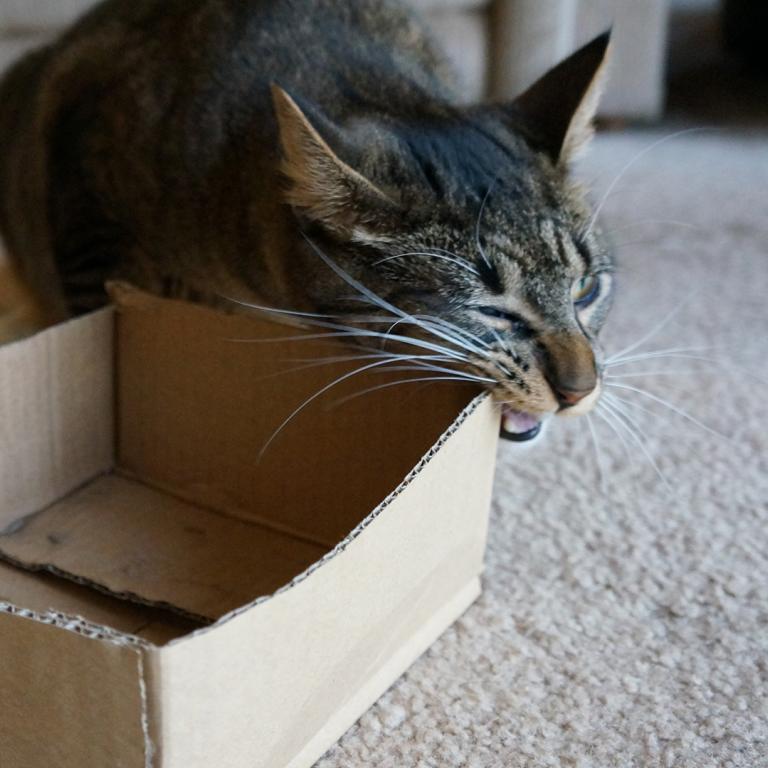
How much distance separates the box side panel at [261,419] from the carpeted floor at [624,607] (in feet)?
0.63

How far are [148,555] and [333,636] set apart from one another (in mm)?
381

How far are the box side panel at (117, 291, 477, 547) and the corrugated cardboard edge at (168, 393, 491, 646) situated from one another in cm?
14

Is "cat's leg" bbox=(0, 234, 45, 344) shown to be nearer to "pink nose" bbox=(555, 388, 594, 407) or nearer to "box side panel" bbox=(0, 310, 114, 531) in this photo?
"box side panel" bbox=(0, 310, 114, 531)

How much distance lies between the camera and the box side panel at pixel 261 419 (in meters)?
1.05

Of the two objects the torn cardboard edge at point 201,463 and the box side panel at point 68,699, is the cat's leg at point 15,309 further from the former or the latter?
the box side panel at point 68,699

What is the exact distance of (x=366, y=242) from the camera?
962mm

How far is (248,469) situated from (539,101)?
0.53 m

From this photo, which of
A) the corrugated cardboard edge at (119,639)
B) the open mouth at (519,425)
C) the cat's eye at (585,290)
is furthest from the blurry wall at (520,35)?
the corrugated cardboard edge at (119,639)

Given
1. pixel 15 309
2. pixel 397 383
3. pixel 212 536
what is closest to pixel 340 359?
pixel 397 383

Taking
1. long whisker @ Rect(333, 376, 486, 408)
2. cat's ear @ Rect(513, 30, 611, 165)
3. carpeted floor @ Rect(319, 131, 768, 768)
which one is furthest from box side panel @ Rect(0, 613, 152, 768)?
cat's ear @ Rect(513, 30, 611, 165)

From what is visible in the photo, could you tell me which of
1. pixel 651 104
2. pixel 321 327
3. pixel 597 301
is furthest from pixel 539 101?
pixel 651 104

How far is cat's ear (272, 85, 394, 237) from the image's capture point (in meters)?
0.89

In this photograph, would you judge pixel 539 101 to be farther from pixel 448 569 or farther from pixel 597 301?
pixel 448 569

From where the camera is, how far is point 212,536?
1.13 meters
